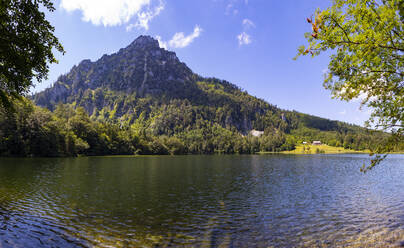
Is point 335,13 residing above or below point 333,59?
above

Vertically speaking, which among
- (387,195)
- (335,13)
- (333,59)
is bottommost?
(387,195)

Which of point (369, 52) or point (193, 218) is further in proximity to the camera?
point (193, 218)

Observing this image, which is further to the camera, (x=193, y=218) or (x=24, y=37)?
(x=193, y=218)

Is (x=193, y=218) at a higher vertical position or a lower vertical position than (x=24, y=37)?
lower

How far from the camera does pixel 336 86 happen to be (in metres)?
18.0

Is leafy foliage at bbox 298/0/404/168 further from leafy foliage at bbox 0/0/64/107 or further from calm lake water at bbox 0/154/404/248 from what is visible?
leafy foliage at bbox 0/0/64/107

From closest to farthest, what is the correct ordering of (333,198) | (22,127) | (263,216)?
(263,216), (333,198), (22,127)

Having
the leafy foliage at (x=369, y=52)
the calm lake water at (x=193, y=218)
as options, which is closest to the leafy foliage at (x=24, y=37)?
the calm lake water at (x=193, y=218)

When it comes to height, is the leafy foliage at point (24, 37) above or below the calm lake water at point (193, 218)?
above

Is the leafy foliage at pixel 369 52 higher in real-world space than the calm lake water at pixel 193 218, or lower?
higher

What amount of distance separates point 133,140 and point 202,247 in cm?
19145

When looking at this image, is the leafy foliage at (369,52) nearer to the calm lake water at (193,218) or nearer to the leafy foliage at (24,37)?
the calm lake water at (193,218)

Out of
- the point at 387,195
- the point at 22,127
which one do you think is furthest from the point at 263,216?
the point at 22,127

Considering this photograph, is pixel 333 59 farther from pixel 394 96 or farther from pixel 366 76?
pixel 394 96
